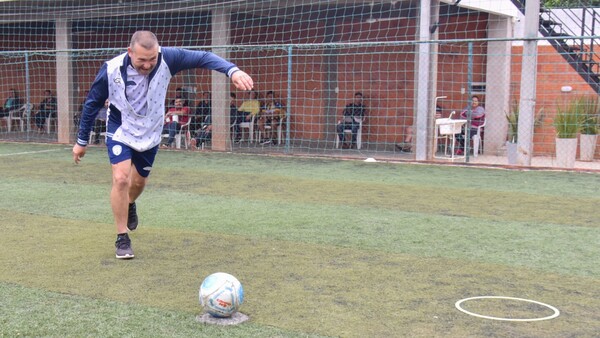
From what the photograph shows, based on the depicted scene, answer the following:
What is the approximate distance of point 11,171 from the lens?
1183 cm

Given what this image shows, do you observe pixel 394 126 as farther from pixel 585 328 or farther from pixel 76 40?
pixel 585 328

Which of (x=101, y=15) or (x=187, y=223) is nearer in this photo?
(x=187, y=223)

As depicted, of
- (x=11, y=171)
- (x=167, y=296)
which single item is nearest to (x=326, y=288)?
(x=167, y=296)

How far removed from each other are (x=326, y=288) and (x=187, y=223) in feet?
9.03

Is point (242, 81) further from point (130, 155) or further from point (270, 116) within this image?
point (270, 116)

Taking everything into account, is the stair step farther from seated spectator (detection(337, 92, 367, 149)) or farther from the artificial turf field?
the artificial turf field

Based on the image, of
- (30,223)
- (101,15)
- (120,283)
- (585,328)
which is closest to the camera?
(585,328)

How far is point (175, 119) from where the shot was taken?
1741 cm

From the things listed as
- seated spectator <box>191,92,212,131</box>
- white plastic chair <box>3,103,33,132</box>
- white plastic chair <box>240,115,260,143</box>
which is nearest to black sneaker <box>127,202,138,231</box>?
white plastic chair <box>240,115,260,143</box>

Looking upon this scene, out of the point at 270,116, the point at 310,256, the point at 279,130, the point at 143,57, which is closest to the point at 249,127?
the point at 270,116

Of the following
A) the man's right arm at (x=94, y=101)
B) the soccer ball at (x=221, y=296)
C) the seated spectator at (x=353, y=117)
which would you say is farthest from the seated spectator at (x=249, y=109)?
the soccer ball at (x=221, y=296)

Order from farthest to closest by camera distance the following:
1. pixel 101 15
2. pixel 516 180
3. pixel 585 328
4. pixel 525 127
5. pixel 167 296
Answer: pixel 101 15 < pixel 525 127 < pixel 516 180 < pixel 167 296 < pixel 585 328

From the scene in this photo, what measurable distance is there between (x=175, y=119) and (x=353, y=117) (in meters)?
4.26

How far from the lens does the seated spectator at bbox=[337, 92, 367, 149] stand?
58.9 ft
